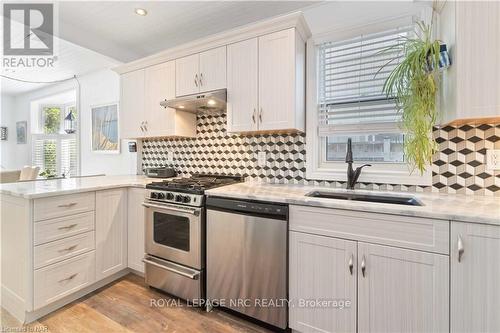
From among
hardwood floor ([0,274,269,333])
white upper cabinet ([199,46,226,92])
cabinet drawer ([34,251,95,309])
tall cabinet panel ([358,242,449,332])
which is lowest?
hardwood floor ([0,274,269,333])

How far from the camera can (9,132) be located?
19.0 feet

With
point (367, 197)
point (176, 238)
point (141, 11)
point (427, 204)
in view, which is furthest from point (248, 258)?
point (141, 11)

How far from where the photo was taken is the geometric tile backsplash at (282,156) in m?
1.64

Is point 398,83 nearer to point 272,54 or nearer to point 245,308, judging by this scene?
point 272,54

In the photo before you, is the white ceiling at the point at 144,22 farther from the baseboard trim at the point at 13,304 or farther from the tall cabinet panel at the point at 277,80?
the baseboard trim at the point at 13,304

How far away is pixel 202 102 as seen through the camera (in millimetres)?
2299

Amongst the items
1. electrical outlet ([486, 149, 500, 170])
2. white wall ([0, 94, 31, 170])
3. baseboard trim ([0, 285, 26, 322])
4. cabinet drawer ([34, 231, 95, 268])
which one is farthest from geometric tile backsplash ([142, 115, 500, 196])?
white wall ([0, 94, 31, 170])

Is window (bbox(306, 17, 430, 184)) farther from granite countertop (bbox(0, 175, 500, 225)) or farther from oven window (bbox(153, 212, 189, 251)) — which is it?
oven window (bbox(153, 212, 189, 251))

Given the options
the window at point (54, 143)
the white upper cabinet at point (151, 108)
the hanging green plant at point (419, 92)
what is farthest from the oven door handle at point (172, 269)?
the window at point (54, 143)

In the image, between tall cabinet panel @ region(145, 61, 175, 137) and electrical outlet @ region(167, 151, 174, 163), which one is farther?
electrical outlet @ region(167, 151, 174, 163)

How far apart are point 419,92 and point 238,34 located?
1500 mm

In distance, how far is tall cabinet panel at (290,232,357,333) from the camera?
4.66ft

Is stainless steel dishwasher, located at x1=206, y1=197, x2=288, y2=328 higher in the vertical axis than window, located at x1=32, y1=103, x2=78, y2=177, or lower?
lower

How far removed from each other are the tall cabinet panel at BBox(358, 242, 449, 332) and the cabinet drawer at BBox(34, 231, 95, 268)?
2141 millimetres
